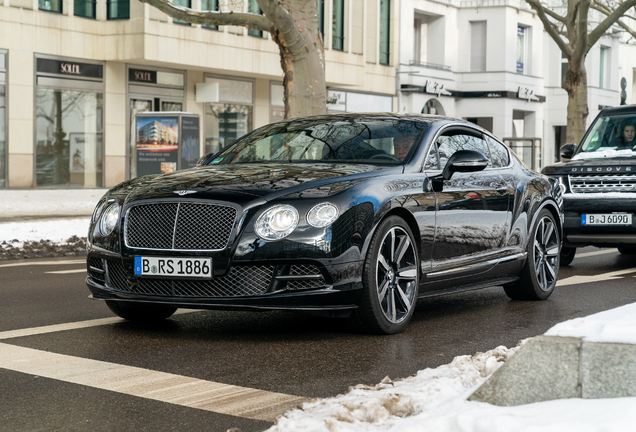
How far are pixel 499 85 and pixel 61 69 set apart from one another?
22.7m

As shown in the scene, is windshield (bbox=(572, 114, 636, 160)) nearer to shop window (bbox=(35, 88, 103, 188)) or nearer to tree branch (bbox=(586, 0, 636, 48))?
tree branch (bbox=(586, 0, 636, 48))

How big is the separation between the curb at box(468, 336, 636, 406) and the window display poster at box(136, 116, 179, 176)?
17518 mm

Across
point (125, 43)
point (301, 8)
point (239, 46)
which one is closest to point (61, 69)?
point (125, 43)

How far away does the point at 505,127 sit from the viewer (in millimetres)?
44125

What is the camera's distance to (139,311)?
21.7 ft

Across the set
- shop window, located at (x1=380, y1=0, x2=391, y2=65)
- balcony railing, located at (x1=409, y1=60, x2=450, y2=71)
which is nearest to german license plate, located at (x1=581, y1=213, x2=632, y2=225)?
shop window, located at (x1=380, y1=0, x2=391, y2=65)

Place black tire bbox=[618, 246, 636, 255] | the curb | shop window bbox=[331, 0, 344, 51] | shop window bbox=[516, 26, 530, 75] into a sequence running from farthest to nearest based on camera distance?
shop window bbox=[516, 26, 530, 75]
shop window bbox=[331, 0, 344, 51]
black tire bbox=[618, 246, 636, 255]
the curb

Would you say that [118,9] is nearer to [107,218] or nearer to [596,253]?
[596,253]

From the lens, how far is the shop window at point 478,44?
4431 centimetres

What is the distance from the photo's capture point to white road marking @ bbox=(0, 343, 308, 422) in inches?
165

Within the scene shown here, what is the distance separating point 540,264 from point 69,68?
21872 millimetres

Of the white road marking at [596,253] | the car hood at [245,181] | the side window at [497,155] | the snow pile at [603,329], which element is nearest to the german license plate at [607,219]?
the white road marking at [596,253]

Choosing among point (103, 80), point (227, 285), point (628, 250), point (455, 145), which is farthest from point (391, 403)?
point (103, 80)

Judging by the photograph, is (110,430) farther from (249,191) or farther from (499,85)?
(499,85)
